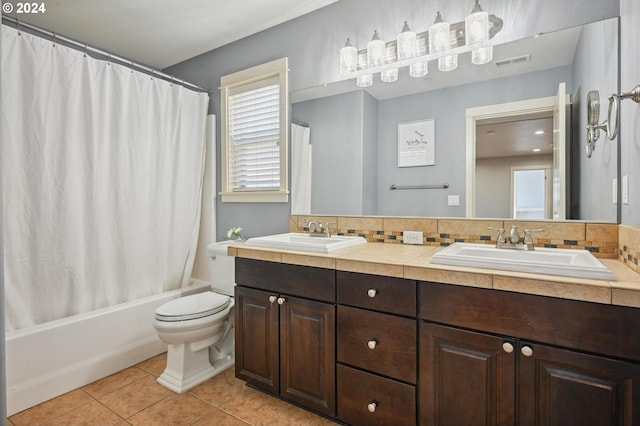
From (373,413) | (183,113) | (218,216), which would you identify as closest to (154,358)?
(218,216)

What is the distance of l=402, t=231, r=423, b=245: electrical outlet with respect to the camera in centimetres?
188

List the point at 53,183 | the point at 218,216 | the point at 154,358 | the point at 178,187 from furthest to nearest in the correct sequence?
the point at 218,216 → the point at 178,187 → the point at 154,358 → the point at 53,183

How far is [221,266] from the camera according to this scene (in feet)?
8.04

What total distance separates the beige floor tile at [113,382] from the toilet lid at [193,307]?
51cm

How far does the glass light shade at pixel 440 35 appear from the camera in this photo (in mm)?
1768

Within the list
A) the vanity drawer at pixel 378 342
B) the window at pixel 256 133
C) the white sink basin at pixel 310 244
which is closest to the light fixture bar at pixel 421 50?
the window at pixel 256 133

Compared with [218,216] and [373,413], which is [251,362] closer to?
[373,413]

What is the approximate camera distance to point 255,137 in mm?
2615

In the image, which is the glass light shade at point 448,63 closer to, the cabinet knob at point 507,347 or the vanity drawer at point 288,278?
the vanity drawer at point 288,278

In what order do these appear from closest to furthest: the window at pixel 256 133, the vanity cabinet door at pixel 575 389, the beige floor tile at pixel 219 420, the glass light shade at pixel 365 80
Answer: the vanity cabinet door at pixel 575 389 < the beige floor tile at pixel 219 420 < the glass light shade at pixel 365 80 < the window at pixel 256 133

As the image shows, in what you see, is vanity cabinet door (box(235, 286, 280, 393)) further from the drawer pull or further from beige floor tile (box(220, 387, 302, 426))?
the drawer pull

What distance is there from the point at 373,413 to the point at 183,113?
8.31ft

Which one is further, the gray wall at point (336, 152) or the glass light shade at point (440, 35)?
the gray wall at point (336, 152)

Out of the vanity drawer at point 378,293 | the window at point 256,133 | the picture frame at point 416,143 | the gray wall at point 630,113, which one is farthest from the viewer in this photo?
the window at point 256,133
